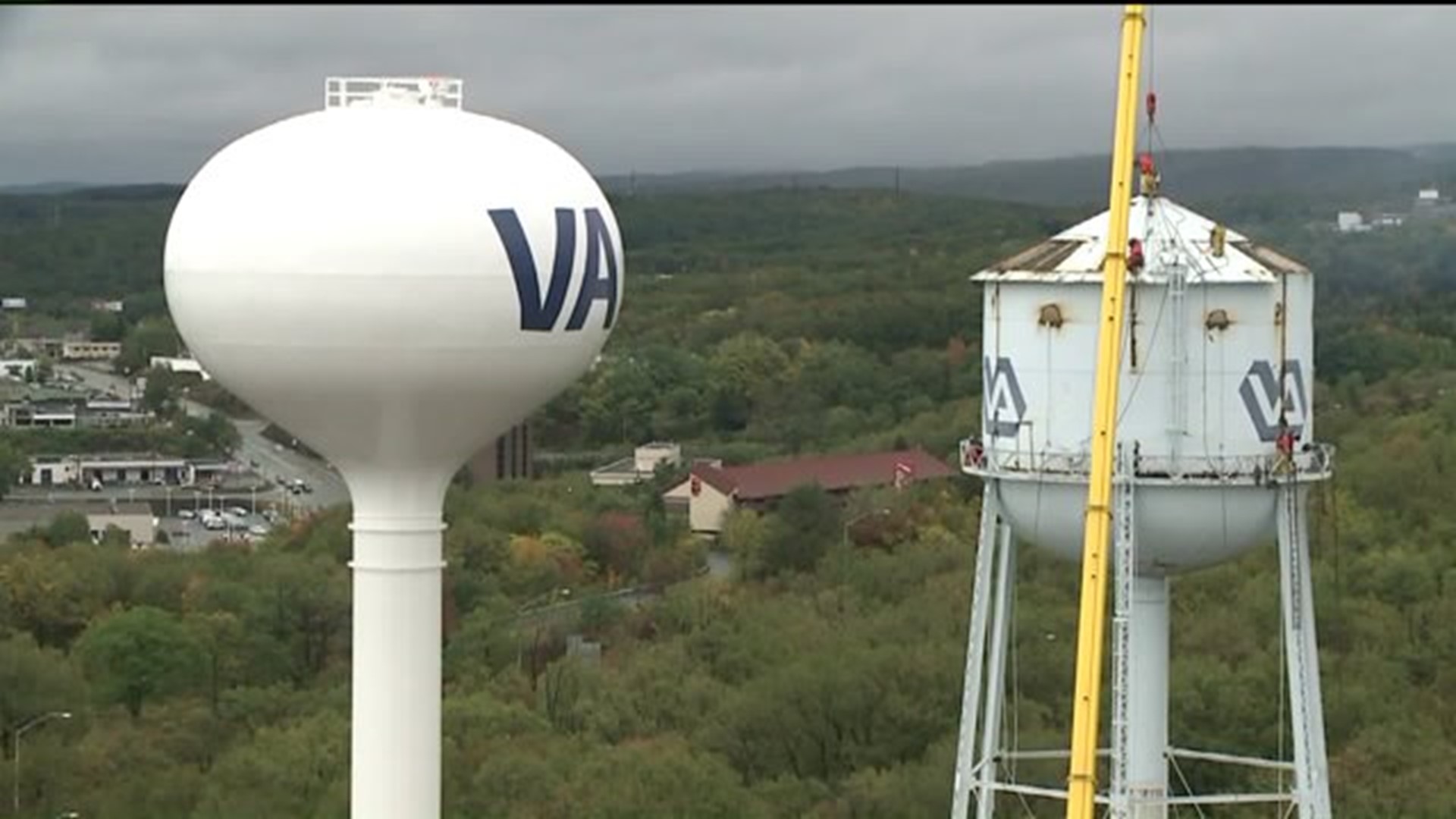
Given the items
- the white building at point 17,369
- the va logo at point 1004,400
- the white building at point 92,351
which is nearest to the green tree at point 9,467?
the white building at point 17,369

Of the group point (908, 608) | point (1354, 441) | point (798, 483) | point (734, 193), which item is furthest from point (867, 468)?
point (734, 193)

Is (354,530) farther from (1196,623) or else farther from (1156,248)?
(1196,623)

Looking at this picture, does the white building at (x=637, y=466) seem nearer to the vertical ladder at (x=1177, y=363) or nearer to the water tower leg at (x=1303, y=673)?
the water tower leg at (x=1303, y=673)

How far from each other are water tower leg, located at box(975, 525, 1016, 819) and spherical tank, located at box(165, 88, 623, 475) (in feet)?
18.3

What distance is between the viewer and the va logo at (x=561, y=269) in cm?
2442

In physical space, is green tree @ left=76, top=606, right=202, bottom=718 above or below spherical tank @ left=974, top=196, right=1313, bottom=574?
below

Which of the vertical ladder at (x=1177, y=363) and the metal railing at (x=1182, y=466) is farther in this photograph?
A: the metal railing at (x=1182, y=466)

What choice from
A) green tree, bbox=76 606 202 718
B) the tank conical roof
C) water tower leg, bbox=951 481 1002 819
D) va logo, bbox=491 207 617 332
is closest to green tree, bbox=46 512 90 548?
green tree, bbox=76 606 202 718

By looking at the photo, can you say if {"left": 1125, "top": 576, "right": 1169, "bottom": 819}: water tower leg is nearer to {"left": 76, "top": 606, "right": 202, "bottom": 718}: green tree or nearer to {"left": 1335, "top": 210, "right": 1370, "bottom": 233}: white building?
{"left": 76, "top": 606, "right": 202, "bottom": 718}: green tree

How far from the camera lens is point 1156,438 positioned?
87.7 ft

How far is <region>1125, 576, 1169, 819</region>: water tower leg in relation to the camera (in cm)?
2808

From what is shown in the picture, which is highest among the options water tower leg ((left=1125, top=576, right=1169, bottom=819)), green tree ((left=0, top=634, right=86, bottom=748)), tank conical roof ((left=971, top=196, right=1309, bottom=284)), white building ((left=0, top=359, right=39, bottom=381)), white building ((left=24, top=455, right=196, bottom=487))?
white building ((left=0, top=359, right=39, bottom=381))

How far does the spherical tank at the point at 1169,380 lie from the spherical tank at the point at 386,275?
14.2 ft

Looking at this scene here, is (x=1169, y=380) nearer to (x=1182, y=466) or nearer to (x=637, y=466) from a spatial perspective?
(x=1182, y=466)
